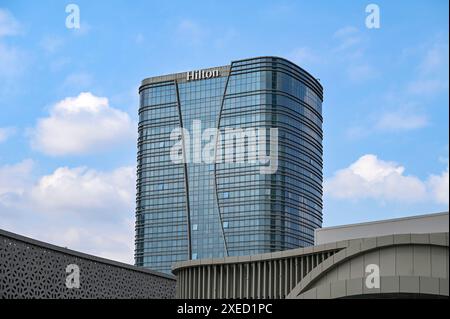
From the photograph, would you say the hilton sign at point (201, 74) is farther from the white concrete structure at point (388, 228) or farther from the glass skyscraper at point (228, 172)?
the white concrete structure at point (388, 228)

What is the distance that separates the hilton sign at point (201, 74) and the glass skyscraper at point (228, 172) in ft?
0.73

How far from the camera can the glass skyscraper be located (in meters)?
161

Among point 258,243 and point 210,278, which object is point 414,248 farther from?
point 258,243

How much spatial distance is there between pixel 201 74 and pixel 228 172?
23507 mm

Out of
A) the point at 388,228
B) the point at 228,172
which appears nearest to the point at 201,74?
the point at 228,172

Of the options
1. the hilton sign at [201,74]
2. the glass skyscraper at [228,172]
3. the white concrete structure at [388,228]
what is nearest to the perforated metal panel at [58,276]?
the white concrete structure at [388,228]

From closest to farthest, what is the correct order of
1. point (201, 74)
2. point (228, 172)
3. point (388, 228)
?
point (388, 228) → point (228, 172) → point (201, 74)

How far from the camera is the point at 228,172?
161 metres

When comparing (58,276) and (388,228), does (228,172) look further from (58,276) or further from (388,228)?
(388,228)

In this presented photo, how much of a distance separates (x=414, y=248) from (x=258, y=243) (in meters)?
124

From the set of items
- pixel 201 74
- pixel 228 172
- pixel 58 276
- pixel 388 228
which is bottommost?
pixel 58 276

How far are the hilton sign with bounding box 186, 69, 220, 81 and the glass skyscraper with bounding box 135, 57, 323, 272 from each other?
8.7 inches

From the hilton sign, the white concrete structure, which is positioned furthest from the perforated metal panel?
the hilton sign
